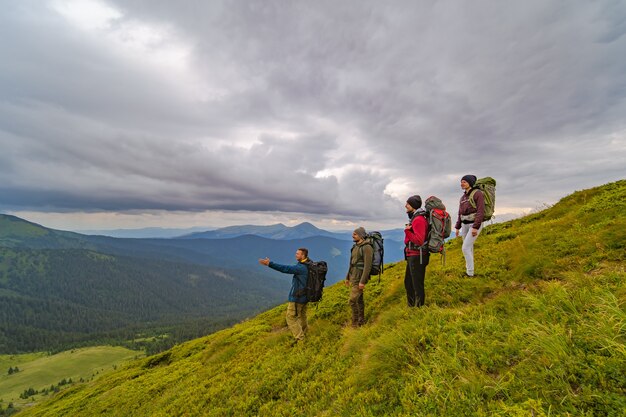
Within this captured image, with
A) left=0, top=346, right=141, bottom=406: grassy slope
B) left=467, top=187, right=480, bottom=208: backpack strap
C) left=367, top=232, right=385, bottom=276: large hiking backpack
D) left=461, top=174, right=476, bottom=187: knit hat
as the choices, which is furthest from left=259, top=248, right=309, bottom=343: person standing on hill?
left=0, top=346, right=141, bottom=406: grassy slope

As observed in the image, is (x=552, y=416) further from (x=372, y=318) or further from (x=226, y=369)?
(x=226, y=369)

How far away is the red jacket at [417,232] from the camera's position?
29.1 ft

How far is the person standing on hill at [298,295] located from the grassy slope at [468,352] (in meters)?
0.70

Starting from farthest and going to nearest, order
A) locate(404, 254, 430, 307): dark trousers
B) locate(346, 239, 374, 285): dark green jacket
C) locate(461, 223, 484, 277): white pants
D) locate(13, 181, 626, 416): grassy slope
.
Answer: locate(461, 223, 484, 277): white pants → locate(346, 239, 374, 285): dark green jacket → locate(404, 254, 430, 307): dark trousers → locate(13, 181, 626, 416): grassy slope

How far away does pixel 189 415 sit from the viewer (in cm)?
944

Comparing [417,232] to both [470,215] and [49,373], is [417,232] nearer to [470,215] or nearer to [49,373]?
[470,215]

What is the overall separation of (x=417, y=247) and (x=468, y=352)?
3876 millimetres

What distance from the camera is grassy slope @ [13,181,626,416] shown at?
427 centimetres

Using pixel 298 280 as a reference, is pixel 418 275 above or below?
above

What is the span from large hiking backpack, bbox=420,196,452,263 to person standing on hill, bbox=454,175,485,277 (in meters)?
1.32

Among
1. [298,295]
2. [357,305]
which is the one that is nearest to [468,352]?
[357,305]

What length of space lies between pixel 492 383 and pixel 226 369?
1096cm

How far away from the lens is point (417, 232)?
8.94 metres

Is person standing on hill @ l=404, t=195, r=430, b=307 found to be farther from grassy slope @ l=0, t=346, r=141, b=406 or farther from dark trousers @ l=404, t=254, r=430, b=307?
grassy slope @ l=0, t=346, r=141, b=406
